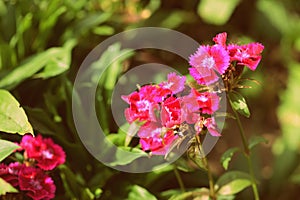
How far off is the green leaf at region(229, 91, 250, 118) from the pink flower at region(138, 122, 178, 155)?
0.16m

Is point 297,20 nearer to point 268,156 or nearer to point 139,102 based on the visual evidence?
point 268,156

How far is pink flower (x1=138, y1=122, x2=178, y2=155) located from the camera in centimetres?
140

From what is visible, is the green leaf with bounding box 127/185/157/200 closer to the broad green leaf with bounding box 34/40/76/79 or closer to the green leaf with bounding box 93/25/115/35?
the broad green leaf with bounding box 34/40/76/79

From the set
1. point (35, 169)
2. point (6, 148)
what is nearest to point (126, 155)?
point (35, 169)

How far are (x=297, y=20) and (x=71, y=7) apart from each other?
3.76 feet

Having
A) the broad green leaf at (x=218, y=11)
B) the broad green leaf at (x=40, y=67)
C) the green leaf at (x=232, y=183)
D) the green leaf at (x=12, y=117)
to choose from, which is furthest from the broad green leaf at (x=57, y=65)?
the broad green leaf at (x=218, y=11)

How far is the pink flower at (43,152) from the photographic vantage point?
147 cm

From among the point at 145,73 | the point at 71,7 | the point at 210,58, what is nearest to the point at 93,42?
the point at 71,7

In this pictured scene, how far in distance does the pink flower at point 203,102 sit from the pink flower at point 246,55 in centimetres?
10

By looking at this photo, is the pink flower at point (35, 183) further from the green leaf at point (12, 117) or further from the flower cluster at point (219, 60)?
the flower cluster at point (219, 60)

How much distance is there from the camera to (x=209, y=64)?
51.9 inches

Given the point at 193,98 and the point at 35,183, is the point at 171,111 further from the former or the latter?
the point at 35,183

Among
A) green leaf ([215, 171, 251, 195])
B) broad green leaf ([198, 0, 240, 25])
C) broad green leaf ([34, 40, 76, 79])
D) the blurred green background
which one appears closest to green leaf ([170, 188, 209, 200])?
green leaf ([215, 171, 251, 195])

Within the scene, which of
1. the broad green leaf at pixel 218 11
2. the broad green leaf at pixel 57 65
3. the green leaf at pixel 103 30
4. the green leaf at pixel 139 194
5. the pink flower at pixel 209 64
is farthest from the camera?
the broad green leaf at pixel 218 11
